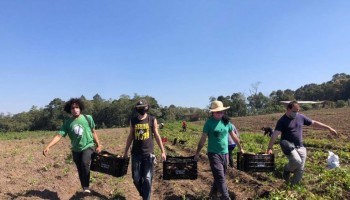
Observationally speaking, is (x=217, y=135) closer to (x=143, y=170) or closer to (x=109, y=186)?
(x=143, y=170)

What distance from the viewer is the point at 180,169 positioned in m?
6.98

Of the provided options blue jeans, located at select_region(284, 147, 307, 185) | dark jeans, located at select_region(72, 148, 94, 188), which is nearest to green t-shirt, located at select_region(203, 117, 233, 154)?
blue jeans, located at select_region(284, 147, 307, 185)

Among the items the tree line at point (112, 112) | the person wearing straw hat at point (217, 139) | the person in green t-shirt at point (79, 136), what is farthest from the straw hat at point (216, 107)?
the tree line at point (112, 112)

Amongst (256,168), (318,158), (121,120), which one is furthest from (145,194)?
(121,120)

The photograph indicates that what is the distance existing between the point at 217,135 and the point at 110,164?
7.21 feet

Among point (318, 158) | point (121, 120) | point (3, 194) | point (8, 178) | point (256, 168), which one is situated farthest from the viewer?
point (121, 120)

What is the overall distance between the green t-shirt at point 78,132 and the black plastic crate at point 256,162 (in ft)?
10.3

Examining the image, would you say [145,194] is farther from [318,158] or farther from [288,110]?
[318,158]

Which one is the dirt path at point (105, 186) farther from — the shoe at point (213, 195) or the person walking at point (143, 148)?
the person walking at point (143, 148)

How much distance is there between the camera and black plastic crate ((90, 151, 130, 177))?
7.01m

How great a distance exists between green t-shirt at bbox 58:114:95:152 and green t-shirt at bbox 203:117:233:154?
2.44 meters

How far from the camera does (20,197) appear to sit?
24.2 feet

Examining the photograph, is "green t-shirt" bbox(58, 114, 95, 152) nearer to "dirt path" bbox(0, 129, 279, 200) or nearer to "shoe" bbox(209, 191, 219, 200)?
"dirt path" bbox(0, 129, 279, 200)

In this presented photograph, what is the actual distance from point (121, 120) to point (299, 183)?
72876 mm
